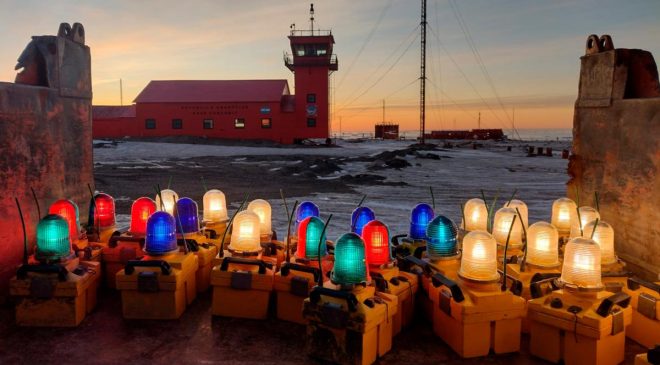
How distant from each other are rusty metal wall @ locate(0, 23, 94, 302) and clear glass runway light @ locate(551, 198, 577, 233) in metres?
6.56

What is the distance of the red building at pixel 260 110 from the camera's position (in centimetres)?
4575

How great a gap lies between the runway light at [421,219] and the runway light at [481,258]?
5.00ft

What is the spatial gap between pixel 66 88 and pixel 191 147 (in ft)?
103

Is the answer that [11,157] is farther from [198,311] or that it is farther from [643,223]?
[643,223]

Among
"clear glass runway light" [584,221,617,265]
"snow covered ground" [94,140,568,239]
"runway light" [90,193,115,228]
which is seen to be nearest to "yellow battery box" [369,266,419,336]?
"clear glass runway light" [584,221,617,265]

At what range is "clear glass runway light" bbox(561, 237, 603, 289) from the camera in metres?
4.08

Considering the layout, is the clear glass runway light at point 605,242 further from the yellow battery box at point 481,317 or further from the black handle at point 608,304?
the yellow battery box at point 481,317

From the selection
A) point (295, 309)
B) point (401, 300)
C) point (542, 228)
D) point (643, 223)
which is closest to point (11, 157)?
point (295, 309)

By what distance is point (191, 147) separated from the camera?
37125mm

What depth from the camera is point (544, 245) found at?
16.0 feet

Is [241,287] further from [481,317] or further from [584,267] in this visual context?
[584,267]

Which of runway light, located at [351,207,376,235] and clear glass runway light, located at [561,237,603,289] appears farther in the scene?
runway light, located at [351,207,376,235]

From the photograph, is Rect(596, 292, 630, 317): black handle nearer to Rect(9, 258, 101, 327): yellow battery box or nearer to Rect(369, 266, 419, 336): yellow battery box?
Rect(369, 266, 419, 336): yellow battery box

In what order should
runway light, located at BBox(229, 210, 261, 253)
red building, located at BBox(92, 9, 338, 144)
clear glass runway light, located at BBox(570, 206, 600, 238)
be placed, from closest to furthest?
runway light, located at BBox(229, 210, 261, 253)
clear glass runway light, located at BBox(570, 206, 600, 238)
red building, located at BBox(92, 9, 338, 144)
